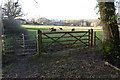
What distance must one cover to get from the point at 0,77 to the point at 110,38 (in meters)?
5.12

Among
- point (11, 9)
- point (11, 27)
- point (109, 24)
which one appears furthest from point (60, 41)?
point (11, 9)

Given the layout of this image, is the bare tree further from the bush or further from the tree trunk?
the tree trunk

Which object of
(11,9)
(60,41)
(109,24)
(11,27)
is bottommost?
(60,41)

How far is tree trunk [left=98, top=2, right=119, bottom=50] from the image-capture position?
5863mm

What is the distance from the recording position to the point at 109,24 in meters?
6.16

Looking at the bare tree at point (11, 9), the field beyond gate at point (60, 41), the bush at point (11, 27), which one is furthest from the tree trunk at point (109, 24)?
the bare tree at point (11, 9)

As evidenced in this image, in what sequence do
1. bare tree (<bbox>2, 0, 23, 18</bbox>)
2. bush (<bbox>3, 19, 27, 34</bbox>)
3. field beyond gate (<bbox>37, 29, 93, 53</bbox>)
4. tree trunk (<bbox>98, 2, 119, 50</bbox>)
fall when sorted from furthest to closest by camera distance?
bare tree (<bbox>2, 0, 23, 18</bbox>) < bush (<bbox>3, 19, 27, 34</bbox>) < field beyond gate (<bbox>37, 29, 93, 53</bbox>) < tree trunk (<bbox>98, 2, 119, 50</bbox>)

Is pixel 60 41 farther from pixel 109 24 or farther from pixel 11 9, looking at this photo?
pixel 11 9

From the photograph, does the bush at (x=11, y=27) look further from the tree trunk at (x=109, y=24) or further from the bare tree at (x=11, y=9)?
the tree trunk at (x=109, y=24)

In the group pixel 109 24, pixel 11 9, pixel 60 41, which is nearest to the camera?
pixel 109 24

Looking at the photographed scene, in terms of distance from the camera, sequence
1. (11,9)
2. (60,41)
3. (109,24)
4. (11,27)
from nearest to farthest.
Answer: (109,24)
(60,41)
(11,27)
(11,9)

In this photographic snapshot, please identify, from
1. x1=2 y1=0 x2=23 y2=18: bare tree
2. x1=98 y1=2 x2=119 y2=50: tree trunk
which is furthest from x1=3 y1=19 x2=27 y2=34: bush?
x1=98 y1=2 x2=119 y2=50: tree trunk

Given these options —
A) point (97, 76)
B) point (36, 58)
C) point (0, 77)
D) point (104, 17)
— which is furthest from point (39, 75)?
point (104, 17)

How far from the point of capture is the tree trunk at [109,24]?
19.2 ft
